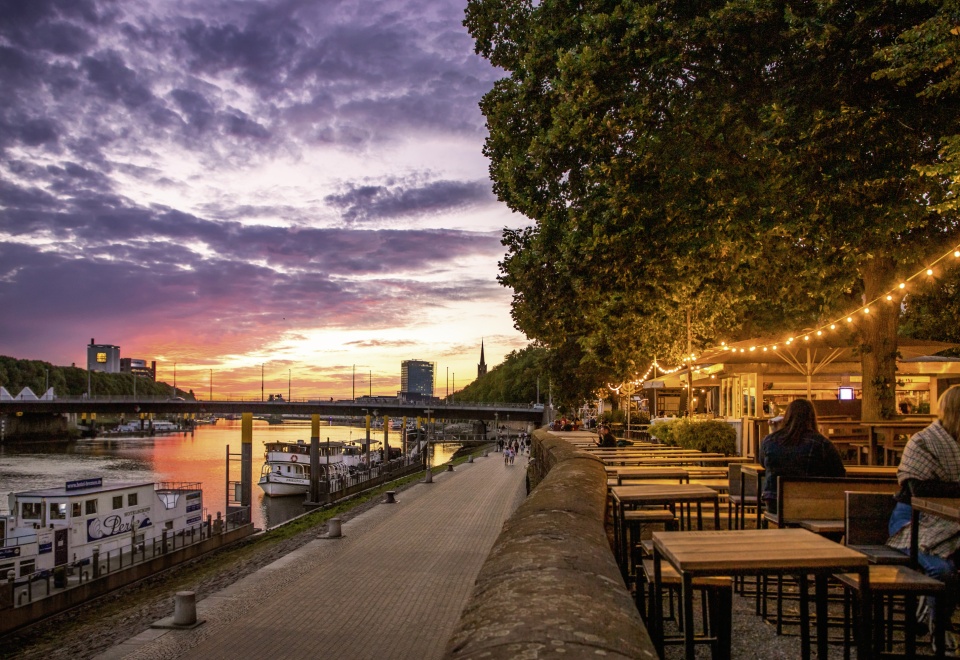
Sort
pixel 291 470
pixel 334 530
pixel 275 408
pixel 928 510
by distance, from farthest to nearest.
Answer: pixel 275 408
pixel 291 470
pixel 334 530
pixel 928 510

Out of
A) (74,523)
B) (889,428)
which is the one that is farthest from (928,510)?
(74,523)

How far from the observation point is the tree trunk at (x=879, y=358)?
548 inches

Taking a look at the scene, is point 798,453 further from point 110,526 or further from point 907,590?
point 110,526

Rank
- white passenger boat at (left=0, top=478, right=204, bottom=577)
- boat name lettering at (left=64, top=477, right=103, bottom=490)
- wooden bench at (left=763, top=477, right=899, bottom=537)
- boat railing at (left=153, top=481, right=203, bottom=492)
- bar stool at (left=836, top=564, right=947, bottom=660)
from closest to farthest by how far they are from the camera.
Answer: bar stool at (left=836, top=564, right=947, bottom=660) → wooden bench at (left=763, top=477, right=899, bottom=537) → white passenger boat at (left=0, top=478, right=204, bottom=577) → boat name lettering at (left=64, top=477, right=103, bottom=490) → boat railing at (left=153, top=481, right=203, bottom=492)

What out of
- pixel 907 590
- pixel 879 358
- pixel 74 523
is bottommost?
pixel 74 523

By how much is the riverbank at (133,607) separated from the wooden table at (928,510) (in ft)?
39.4

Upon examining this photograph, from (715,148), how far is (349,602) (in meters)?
8.65

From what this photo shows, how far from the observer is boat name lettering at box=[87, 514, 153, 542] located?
25.0 metres

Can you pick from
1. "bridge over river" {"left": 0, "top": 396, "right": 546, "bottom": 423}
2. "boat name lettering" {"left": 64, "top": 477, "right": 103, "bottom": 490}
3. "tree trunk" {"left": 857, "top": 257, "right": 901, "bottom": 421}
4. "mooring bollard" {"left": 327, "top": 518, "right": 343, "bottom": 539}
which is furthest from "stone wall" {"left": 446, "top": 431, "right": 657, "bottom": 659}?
"bridge over river" {"left": 0, "top": 396, "right": 546, "bottom": 423}

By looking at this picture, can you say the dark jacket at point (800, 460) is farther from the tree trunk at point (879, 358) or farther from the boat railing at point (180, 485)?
the boat railing at point (180, 485)

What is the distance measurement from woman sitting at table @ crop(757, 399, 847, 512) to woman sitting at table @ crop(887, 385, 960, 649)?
126 centimetres

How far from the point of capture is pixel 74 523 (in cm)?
2411

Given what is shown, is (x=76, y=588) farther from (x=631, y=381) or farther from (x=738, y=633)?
(x=631, y=381)

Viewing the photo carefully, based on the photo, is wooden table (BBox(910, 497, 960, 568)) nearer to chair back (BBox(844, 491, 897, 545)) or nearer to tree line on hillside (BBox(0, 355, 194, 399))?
chair back (BBox(844, 491, 897, 545))
